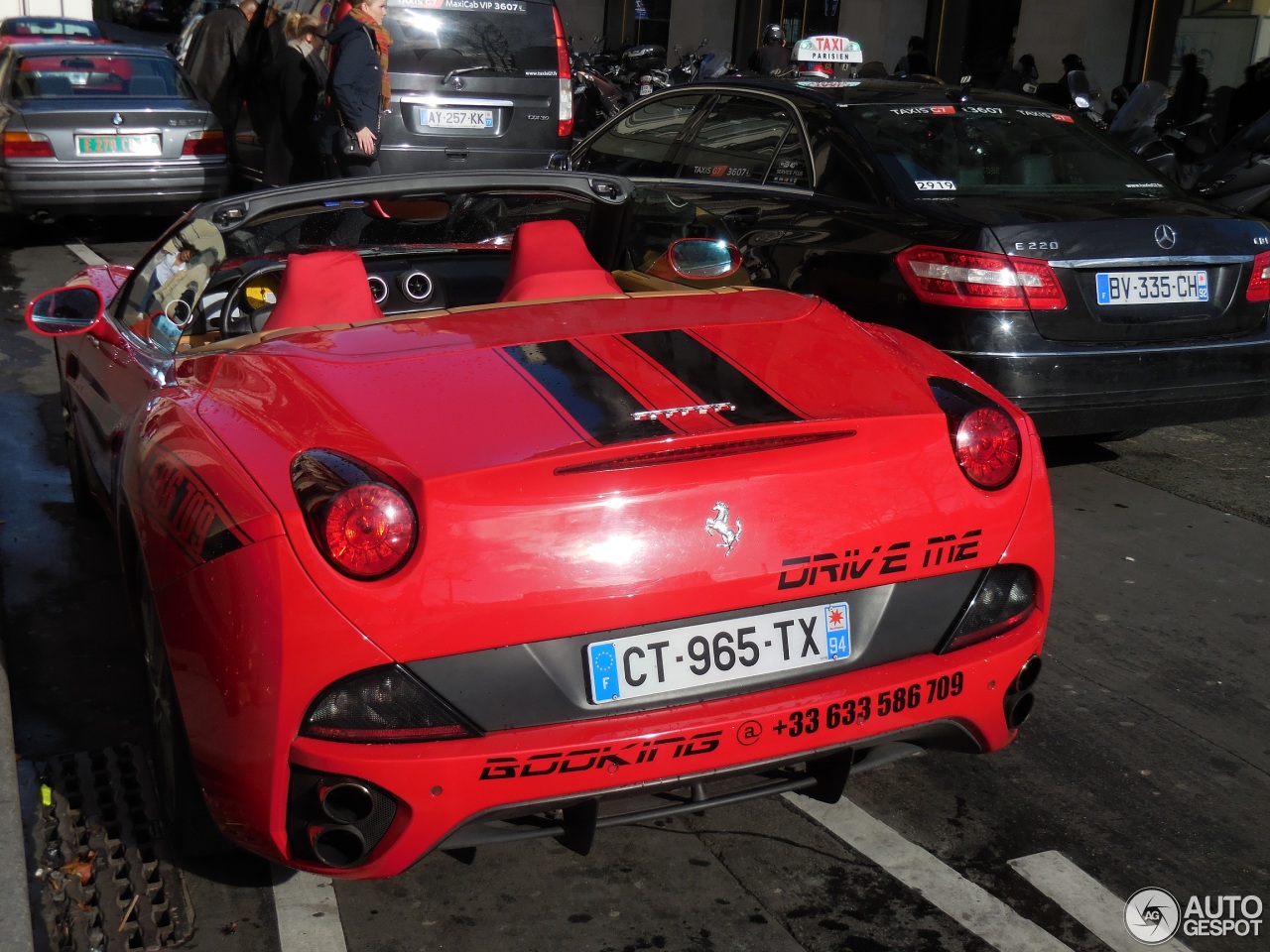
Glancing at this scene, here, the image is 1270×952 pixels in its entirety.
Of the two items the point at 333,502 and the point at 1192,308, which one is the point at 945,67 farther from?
the point at 333,502

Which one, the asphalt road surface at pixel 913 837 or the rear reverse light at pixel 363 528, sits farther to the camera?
the asphalt road surface at pixel 913 837

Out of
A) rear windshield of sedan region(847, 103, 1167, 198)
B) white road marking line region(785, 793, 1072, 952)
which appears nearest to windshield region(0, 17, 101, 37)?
rear windshield of sedan region(847, 103, 1167, 198)

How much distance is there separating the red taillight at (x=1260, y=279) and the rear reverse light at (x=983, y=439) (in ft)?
10.0

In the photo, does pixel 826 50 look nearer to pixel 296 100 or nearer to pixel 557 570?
pixel 296 100

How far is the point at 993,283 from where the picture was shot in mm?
5188

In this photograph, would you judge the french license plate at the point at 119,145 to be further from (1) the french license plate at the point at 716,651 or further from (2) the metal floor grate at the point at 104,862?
(1) the french license plate at the point at 716,651

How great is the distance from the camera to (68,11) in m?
31.5

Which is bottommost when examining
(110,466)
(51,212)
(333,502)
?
(51,212)

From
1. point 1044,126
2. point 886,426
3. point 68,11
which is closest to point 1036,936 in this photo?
point 886,426

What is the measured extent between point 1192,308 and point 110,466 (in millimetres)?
3870

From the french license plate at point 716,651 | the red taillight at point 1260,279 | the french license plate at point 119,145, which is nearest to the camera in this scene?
the french license plate at point 716,651

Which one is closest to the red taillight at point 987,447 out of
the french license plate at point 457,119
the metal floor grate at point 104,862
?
the metal floor grate at point 104,862

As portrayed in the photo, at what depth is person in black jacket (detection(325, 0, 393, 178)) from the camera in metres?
8.09

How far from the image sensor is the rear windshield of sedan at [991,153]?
5785 millimetres
